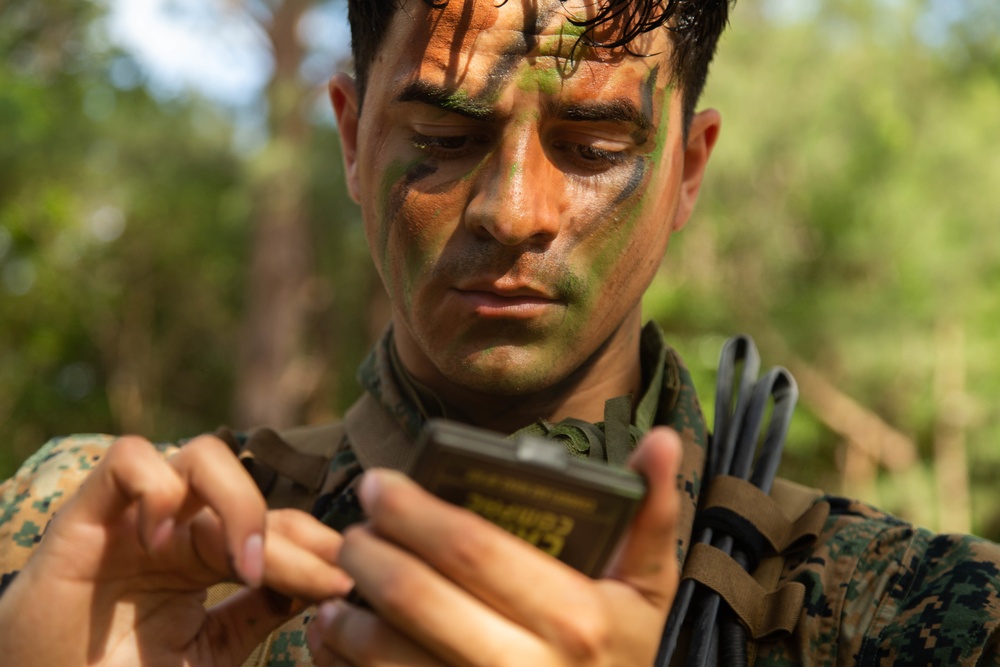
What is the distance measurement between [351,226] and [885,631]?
63.7 ft

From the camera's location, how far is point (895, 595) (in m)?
2.45

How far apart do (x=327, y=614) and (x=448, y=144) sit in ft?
3.95

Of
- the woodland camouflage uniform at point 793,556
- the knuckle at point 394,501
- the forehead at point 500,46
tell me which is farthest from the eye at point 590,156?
the knuckle at point 394,501

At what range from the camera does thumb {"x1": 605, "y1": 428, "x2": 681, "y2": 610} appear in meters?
1.54

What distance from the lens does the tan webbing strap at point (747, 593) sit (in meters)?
2.36

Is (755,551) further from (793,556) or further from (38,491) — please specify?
(38,491)

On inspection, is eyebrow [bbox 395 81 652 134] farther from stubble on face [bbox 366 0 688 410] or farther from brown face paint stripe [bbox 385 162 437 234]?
brown face paint stripe [bbox 385 162 437 234]

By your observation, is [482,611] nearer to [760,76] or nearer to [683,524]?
[683,524]

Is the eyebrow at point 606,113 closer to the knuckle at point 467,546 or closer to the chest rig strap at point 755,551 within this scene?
the chest rig strap at point 755,551

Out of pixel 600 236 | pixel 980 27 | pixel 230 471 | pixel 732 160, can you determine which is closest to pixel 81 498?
pixel 230 471

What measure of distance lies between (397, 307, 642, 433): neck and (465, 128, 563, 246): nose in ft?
1.37

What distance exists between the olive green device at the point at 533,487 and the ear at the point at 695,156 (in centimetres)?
142

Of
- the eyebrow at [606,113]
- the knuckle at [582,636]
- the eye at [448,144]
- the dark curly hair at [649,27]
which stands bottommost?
the knuckle at [582,636]

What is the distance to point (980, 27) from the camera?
71.2 feet
